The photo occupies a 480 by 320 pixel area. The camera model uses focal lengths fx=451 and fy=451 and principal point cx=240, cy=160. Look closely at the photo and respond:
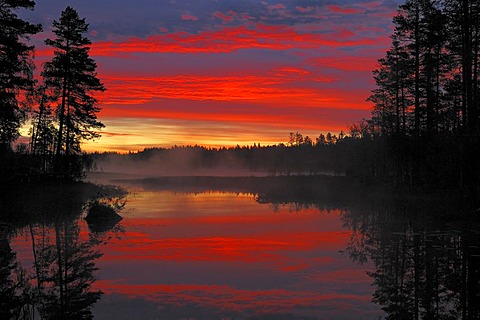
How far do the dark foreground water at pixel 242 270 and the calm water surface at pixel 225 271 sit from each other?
0.04 metres

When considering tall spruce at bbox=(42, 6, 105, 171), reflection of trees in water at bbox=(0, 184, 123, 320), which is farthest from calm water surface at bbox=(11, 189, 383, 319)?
tall spruce at bbox=(42, 6, 105, 171)

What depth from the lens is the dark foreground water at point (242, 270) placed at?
1076 centimetres

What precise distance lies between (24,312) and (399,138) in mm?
38641

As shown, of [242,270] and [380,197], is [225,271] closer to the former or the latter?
[242,270]

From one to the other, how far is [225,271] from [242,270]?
0.58 m

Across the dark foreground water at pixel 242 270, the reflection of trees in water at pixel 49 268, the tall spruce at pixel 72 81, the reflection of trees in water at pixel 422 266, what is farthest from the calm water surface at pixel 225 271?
the tall spruce at pixel 72 81

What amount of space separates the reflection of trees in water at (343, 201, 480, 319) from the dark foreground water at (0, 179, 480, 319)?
0.13 feet

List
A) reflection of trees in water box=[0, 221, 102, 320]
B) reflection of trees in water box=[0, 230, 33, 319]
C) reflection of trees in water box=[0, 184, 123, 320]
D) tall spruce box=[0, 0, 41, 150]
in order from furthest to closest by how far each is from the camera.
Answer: tall spruce box=[0, 0, 41, 150] < reflection of trees in water box=[0, 184, 123, 320] < reflection of trees in water box=[0, 221, 102, 320] < reflection of trees in water box=[0, 230, 33, 319]

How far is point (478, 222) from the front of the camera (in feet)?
72.2

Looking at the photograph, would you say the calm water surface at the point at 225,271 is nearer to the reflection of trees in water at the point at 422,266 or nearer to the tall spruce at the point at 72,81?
the reflection of trees in water at the point at 422,266

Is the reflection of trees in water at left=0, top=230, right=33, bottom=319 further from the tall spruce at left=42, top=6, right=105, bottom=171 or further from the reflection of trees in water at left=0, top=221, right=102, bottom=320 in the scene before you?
the tall spruce at left=42, top=6, right=105, bottom=171

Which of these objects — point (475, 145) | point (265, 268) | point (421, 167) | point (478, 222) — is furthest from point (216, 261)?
point (421, 167)

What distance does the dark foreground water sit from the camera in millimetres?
10758

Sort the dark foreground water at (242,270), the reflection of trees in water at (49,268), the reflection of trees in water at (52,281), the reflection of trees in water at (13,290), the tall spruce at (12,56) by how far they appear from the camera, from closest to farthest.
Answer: the reflection of trees in water at (13,290), the reflection of trees in water at (52,281), the reflection of trees in water at (49,268), the dark foreground water at (242,270), the tall spruce at (12,56)
